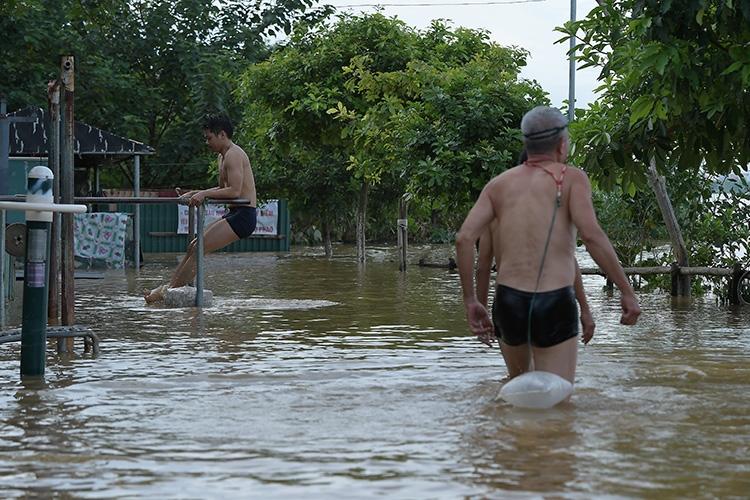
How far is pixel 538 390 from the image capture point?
18.1ft

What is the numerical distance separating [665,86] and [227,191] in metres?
4.83

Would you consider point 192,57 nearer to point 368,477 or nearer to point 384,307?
point 384,307

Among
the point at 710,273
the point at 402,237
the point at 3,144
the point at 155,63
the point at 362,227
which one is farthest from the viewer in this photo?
the point at 155,63

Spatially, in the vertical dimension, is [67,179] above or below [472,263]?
above

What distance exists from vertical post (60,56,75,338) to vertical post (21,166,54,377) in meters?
1.22

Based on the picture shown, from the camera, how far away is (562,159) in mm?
5879

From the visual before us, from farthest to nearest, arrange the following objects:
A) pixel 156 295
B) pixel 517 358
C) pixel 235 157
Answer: pixel 156 295 < pixel 235 157 < pixel 517 358

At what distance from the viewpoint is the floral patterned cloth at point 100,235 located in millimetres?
21094

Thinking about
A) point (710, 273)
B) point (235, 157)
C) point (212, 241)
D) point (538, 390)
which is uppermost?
point (235, 157)

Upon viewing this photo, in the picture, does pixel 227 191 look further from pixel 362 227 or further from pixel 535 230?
pixel 362 227

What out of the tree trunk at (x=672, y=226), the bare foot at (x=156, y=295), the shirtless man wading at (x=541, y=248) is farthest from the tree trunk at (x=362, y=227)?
the shirtless man wading at (x=541, y=248)

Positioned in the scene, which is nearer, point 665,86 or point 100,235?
point 665,86

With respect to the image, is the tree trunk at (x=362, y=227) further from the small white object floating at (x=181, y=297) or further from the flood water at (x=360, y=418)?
the flood water at (x=360, y=418)

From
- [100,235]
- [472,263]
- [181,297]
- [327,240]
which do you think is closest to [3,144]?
[181,297]
